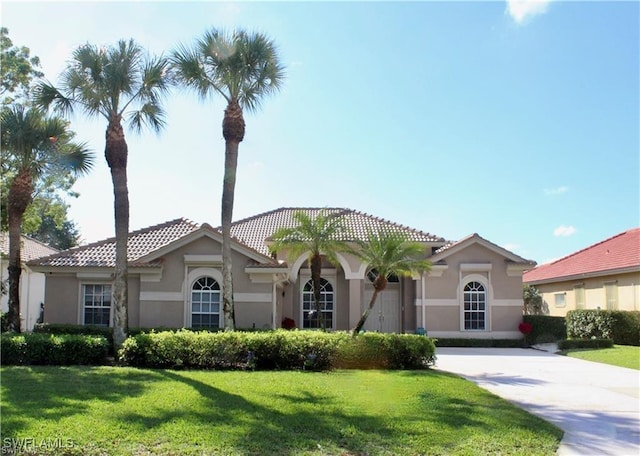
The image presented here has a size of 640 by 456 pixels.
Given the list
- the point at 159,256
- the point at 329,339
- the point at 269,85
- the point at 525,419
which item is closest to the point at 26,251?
the point at 159,256

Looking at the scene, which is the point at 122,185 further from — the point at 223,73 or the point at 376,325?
the point at 376,325

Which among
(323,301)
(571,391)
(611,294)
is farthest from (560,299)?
(571,391)

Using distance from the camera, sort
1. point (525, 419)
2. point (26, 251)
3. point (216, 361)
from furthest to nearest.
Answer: point (26, 251), point (216, 361), point (525, 419)

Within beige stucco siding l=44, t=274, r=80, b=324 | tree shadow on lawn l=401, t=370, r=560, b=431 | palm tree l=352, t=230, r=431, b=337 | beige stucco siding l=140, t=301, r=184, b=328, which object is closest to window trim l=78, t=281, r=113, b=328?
beige stucco siding l=44, t=274, r=80, b=324

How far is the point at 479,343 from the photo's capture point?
2292cm

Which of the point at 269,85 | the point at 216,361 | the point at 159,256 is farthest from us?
the point at 159,256

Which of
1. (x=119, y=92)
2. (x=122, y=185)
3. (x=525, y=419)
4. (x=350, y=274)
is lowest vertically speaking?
(x=525, y=419)

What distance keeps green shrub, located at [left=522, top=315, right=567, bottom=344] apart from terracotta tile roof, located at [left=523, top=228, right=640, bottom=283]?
4.05m

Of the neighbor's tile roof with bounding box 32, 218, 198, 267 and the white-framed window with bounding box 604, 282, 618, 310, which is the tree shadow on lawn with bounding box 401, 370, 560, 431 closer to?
the neighbor's tile roof with bounding box 32, 218, 198, 267

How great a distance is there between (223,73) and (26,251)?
24.3 meters

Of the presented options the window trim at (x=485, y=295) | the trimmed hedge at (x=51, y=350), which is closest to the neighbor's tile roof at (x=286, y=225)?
the window trim at (x=485, y=295)

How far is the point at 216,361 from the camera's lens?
13.3m

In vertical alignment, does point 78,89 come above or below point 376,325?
above

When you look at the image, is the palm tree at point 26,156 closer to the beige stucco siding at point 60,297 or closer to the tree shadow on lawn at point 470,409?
the beige stucco siding at point 60,297
